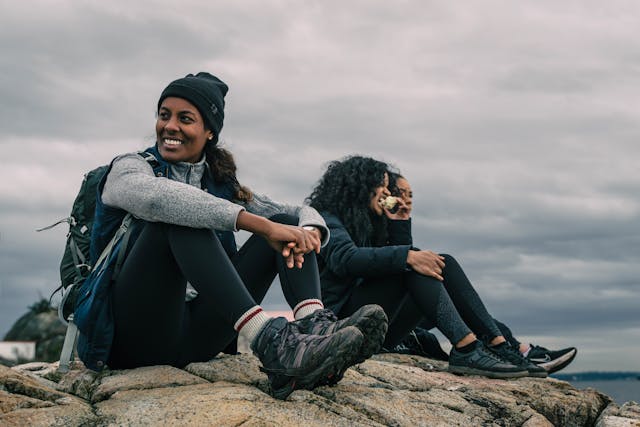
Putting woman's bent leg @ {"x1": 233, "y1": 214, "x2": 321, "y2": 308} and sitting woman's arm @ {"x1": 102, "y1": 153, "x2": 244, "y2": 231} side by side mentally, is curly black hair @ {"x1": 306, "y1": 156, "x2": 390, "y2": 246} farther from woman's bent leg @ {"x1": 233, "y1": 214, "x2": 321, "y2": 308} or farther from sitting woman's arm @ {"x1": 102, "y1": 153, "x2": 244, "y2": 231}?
sitting woman's arm @ {"x1": 102, "y1": 153, "x2": 244, "y2": 231}

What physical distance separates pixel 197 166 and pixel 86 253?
0.91 meters

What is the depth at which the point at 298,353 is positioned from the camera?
405 cm

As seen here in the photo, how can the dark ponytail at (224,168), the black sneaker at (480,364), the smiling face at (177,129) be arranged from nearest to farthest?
the smiling face at (177,129) → the dark ponytail at (224,168) → the black sneaker at (480,364)

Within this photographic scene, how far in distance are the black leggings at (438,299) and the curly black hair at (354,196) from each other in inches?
21.6

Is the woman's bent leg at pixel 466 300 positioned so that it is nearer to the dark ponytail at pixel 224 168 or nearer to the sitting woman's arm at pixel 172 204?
the dark ponytail at pixel 224 168

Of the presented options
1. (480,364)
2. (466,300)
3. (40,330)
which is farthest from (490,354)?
(40,330)

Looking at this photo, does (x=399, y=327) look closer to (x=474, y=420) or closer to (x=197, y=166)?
(x=474, y=420)

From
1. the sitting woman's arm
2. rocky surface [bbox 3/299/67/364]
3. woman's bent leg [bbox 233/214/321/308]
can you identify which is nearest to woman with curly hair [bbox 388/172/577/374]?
woman's bent leg [bbox 233/214/321/308]

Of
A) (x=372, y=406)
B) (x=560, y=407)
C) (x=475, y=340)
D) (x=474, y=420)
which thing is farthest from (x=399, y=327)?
(x=372, y=406)

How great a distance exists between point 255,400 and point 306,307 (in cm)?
63

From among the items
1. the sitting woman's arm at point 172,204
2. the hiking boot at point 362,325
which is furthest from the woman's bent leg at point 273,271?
the sitting woman's arm at point 172,204

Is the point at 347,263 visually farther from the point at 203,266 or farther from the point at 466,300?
the point at 203,266

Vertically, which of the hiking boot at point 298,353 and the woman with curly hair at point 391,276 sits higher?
Answer: the woman with curly hair at point 391,276

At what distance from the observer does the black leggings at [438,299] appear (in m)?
6.21
